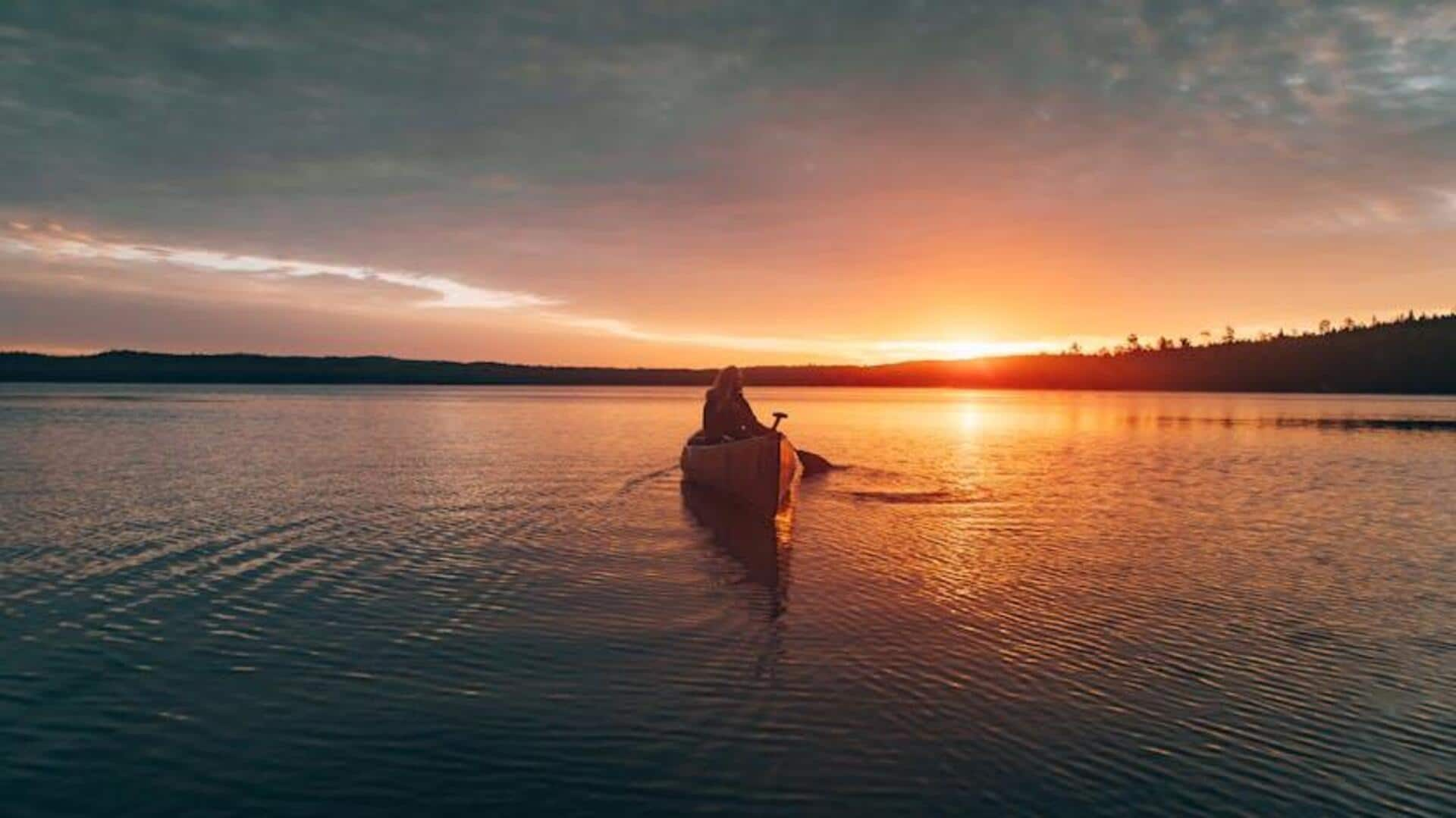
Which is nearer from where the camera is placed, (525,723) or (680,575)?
(525,723)

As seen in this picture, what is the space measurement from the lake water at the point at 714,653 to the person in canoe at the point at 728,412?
4.00 metres

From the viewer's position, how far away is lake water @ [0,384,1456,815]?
8164 mm

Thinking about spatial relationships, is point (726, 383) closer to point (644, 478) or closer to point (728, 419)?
point (728, 419)

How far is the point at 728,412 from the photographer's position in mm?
31078

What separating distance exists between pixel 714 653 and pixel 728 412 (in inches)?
762

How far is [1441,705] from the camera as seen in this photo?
404 inches

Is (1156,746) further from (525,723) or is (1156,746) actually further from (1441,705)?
(525,723)

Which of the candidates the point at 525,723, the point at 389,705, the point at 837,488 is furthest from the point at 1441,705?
the point at 837,488

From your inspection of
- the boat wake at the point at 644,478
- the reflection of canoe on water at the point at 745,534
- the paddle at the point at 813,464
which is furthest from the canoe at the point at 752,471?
the paddle at the point at 813,464

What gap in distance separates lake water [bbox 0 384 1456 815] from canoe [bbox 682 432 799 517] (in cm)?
141

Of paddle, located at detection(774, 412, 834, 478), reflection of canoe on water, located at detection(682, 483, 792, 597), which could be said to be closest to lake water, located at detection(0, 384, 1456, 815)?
reflection of canoe on water, located at detection(682, 483, 792, 597)

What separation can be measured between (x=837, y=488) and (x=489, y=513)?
13.8 m

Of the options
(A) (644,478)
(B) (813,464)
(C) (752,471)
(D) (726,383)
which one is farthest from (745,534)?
(B) (813,464)

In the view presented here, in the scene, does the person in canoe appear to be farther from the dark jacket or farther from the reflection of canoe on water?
the reflection of canoe on water
